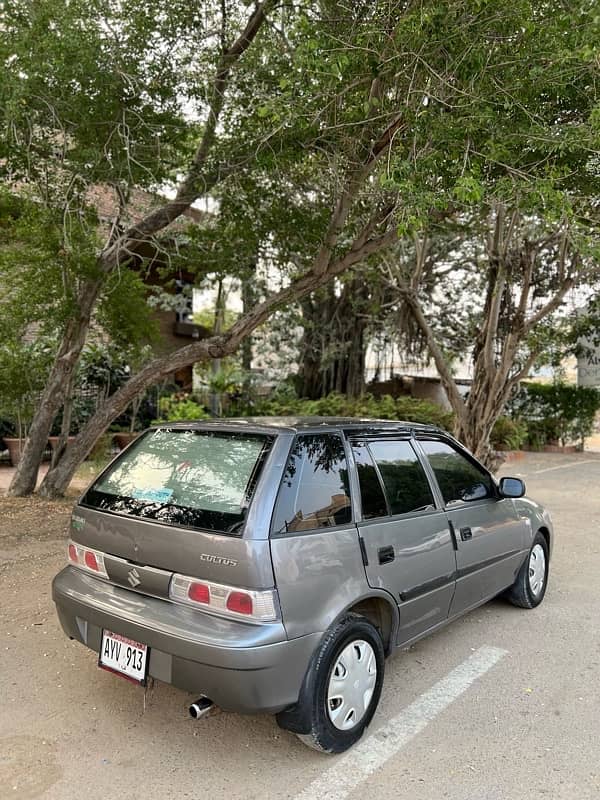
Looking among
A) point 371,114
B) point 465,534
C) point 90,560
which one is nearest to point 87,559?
point 90,560

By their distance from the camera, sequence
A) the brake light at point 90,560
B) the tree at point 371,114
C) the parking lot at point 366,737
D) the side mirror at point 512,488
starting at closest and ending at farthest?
the parking lot at point 366,737, the brake light at point 90,560, the side mirror at point 512,488, the tree at point 371,114

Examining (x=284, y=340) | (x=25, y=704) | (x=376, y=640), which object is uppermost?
(x=284, y=340)

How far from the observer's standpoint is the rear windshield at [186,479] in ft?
9.46

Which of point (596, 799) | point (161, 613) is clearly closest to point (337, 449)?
point (161, 613)

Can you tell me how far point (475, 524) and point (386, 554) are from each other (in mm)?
1084

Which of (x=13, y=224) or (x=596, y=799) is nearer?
(x=596, y=799)

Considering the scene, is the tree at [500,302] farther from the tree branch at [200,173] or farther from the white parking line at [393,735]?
the white parking line at [393,735]

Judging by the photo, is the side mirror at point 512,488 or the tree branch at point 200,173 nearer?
the side mirror at point 512,488

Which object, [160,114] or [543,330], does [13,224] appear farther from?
[543,330]

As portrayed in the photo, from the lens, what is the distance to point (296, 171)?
9000mm

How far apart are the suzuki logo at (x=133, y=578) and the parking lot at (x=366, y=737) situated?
74cm

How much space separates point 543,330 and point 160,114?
8.07 meters

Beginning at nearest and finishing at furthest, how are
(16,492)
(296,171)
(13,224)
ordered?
(13,224) < (16,492) < (296,171)

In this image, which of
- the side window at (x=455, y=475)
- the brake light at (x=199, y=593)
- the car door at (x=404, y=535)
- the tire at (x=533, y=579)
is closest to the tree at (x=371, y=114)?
the side window at (x=455, y=475)
